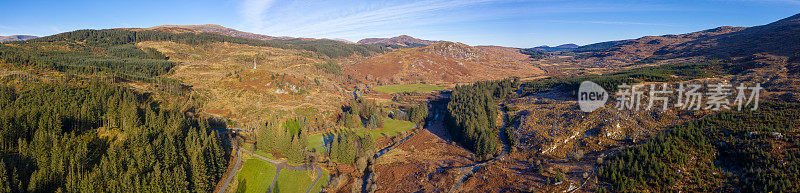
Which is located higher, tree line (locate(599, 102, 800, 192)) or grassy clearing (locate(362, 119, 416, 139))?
tree line (locate(599, 102, 800, 192))

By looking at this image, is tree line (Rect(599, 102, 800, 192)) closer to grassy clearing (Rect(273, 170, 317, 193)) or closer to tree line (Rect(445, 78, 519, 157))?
tree line (Rect(445, 78, 519, 157))

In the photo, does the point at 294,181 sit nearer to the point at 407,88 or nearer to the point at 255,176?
the point at 255,176

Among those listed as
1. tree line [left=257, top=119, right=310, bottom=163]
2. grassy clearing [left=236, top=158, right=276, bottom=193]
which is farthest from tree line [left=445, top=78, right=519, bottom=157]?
grassy clearing [left=236, top=158, right=276, bottom=193]

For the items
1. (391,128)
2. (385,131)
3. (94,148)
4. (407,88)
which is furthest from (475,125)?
(407,88)

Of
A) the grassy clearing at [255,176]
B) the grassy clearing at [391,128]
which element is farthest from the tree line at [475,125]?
the grassy clearing at [255,176]

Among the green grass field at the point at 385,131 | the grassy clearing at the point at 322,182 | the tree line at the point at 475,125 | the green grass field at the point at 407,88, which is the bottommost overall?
the grassy clearing at the point at 322,182

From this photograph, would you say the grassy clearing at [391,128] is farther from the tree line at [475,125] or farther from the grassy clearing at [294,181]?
the grassy clearing at [294,181]
